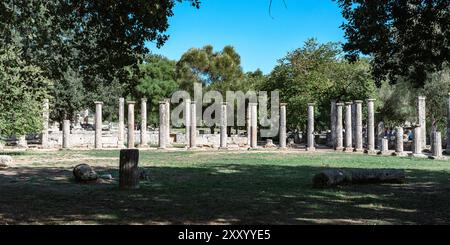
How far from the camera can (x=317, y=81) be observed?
56188 millimetres

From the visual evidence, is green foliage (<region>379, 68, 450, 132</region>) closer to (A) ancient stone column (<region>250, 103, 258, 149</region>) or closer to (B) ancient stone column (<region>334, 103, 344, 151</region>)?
(B) ancient stone column (<region>334, 103, 344, 151</region>)

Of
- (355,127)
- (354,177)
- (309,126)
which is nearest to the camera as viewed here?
(354,177)

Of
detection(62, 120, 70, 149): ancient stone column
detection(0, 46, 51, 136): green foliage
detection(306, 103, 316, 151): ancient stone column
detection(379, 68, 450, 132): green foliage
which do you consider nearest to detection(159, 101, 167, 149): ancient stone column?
detection(62, 120, 70, 149): ancient stone column

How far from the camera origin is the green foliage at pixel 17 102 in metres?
25.6

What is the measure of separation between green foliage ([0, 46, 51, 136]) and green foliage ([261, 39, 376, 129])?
31612 millimetres

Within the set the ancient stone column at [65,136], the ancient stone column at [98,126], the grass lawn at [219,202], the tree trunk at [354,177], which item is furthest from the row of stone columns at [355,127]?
the ancient stone column at [65,136]

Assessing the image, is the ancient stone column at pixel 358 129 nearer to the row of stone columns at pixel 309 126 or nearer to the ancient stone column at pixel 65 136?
the row of stone columns at pixel 309 126

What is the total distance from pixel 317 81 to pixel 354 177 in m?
42.1

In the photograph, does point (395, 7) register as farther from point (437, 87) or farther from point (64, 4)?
point (437, 87)

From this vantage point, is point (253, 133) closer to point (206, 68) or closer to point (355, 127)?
point (355, 127)

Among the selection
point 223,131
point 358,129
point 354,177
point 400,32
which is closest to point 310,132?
point 358,129

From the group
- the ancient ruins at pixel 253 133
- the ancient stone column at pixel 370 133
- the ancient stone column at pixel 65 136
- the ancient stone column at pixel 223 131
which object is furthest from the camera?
the ancient stone column at pixel 223 131

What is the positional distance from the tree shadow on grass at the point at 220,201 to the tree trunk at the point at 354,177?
397 millimetres
